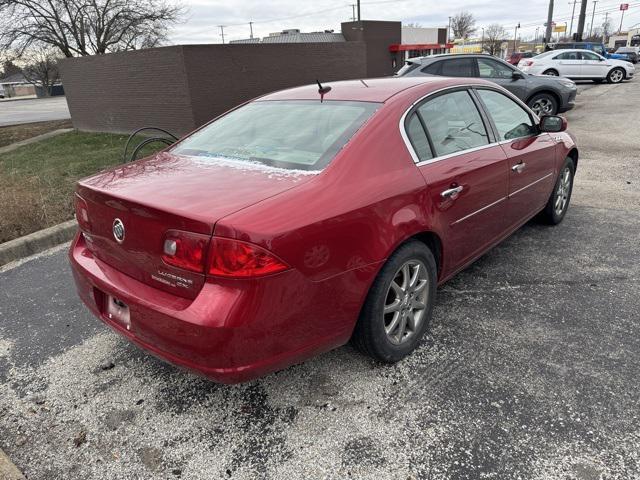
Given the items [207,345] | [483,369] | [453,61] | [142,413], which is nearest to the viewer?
[207,345]

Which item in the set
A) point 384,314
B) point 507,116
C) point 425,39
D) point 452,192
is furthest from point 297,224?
point 425,39

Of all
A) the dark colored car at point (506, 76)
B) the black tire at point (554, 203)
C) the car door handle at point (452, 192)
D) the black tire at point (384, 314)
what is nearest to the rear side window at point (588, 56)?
the dark colored car at point (506, 76)

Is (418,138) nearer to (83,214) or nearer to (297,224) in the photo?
(297,224)

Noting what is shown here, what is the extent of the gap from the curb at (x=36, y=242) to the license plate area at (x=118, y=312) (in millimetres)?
2737

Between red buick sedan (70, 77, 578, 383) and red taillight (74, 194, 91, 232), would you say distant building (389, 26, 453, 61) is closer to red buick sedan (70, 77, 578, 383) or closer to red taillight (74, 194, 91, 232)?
red buick sedan (70, 77, 578, 383)

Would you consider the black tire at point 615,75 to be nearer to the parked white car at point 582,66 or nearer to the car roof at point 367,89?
A: the parked white car at point 582,66

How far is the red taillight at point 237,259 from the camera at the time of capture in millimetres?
1960

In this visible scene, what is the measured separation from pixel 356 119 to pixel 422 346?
1.39m

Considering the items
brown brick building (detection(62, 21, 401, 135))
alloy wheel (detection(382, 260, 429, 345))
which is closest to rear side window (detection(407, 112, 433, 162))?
alloy wheel (detection(382, 260, 429, 345))

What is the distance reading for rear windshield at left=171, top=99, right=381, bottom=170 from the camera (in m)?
2.59

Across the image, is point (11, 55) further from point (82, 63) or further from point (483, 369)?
point (483, 369)

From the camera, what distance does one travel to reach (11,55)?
22594 millimetres

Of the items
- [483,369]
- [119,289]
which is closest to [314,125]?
[119,289]

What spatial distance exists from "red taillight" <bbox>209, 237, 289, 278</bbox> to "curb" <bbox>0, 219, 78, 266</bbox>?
358cm
